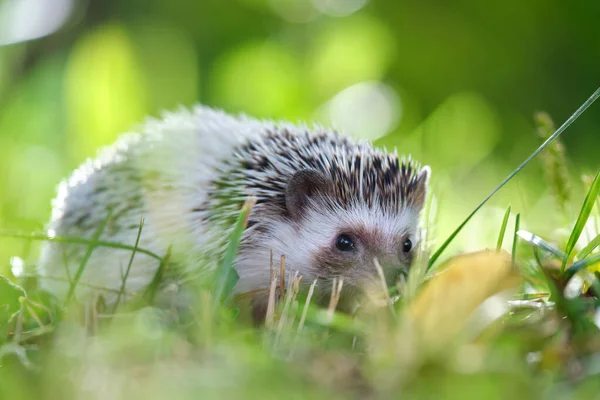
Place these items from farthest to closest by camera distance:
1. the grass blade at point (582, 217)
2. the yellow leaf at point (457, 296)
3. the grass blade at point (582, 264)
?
the grass blade at point (582, 217) < the grass blade at point (582, 264) < the yellow leaf at point (457, 296)

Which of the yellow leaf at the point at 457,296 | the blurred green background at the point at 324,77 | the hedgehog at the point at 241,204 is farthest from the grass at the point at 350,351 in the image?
the blurred green background at the point at 324,77

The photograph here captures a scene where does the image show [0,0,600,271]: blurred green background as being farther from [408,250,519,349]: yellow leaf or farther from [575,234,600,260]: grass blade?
[408,250,519,349]: yellow leaf

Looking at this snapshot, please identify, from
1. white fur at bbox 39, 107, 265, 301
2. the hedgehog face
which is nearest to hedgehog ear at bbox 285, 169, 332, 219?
the hedgehog face

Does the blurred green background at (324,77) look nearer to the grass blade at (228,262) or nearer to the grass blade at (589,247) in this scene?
the grass blade at (589,247)

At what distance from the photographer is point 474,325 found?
4.63ft

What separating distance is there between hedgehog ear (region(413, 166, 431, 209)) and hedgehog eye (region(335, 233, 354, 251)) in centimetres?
37

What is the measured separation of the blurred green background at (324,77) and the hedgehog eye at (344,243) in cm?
85

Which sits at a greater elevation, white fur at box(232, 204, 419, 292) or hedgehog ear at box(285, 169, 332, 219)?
hedgehog ear at box(285, 169, 332, 219)

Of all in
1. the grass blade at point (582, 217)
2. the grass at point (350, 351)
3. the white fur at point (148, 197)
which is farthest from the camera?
the white fur at point (148, 197)

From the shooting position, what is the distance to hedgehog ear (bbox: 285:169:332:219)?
277cm

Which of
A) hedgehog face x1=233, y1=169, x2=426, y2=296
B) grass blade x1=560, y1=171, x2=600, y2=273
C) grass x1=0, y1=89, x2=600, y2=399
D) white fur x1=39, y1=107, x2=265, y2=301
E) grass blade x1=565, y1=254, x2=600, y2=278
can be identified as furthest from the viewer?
white fur x1=39, y1=107, x2=265, y2=301

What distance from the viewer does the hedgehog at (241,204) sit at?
271 cm

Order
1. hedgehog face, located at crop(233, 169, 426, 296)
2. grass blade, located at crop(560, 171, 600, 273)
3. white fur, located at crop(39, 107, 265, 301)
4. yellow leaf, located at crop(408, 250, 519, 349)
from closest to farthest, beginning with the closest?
1. yellow leaf, located at crop(408, 250, 519, 349)
2. grass blade, located at crop(560, 171, 600, 273)
3. hedgehog face, located at crop(233, 169, 426, 296)
4. white fur, located at crop(39, 107, 265, 301)

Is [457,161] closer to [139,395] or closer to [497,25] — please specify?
[497,25]
